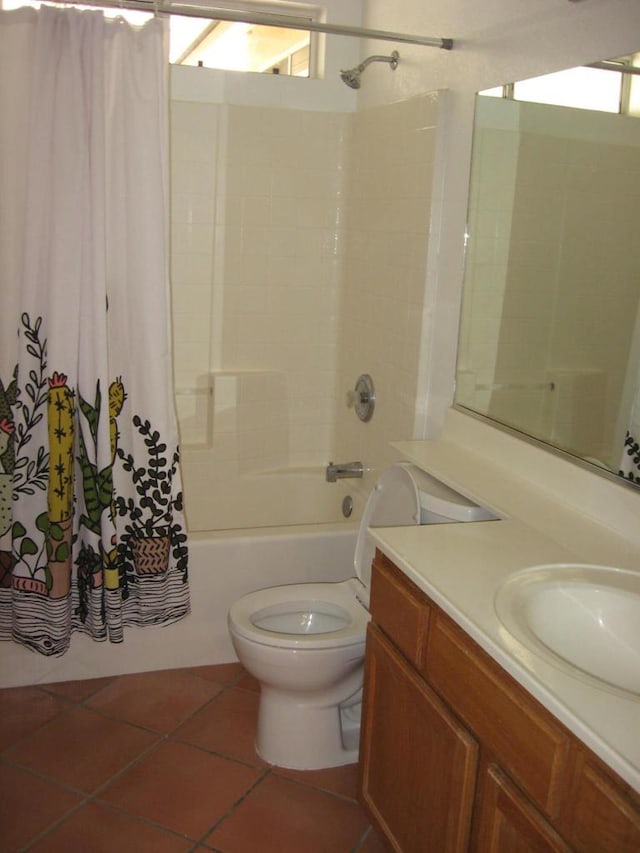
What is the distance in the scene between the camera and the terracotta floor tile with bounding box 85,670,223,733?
8.33ft

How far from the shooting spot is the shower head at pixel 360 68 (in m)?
2.86

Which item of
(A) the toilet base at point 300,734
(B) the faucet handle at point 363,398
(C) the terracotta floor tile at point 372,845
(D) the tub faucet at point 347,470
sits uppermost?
(B) the faucet handle at point 363,398

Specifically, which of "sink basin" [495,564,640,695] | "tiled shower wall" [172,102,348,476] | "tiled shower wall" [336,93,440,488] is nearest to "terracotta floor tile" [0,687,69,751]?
"tiled shower wall" [172,102,348,476]

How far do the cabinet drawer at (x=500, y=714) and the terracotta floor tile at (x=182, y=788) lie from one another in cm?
91

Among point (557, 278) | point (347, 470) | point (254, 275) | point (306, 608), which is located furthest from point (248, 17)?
point (306, 608)

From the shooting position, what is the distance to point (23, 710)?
2.54m

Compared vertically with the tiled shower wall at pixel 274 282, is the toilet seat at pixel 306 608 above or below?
below

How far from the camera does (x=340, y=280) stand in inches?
141

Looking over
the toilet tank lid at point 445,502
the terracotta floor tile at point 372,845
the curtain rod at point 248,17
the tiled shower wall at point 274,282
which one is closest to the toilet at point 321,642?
the toilet tank lid at point 445,502

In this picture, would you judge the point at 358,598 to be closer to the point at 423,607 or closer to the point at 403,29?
the point at 423,607

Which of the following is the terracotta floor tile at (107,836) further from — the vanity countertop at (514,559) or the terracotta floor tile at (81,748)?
A: the vanity countertop at (514,559)

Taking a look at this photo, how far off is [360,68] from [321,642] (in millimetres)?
2062

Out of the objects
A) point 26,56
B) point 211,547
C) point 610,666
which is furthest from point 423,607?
point 26,56

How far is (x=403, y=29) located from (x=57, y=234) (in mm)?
1510
